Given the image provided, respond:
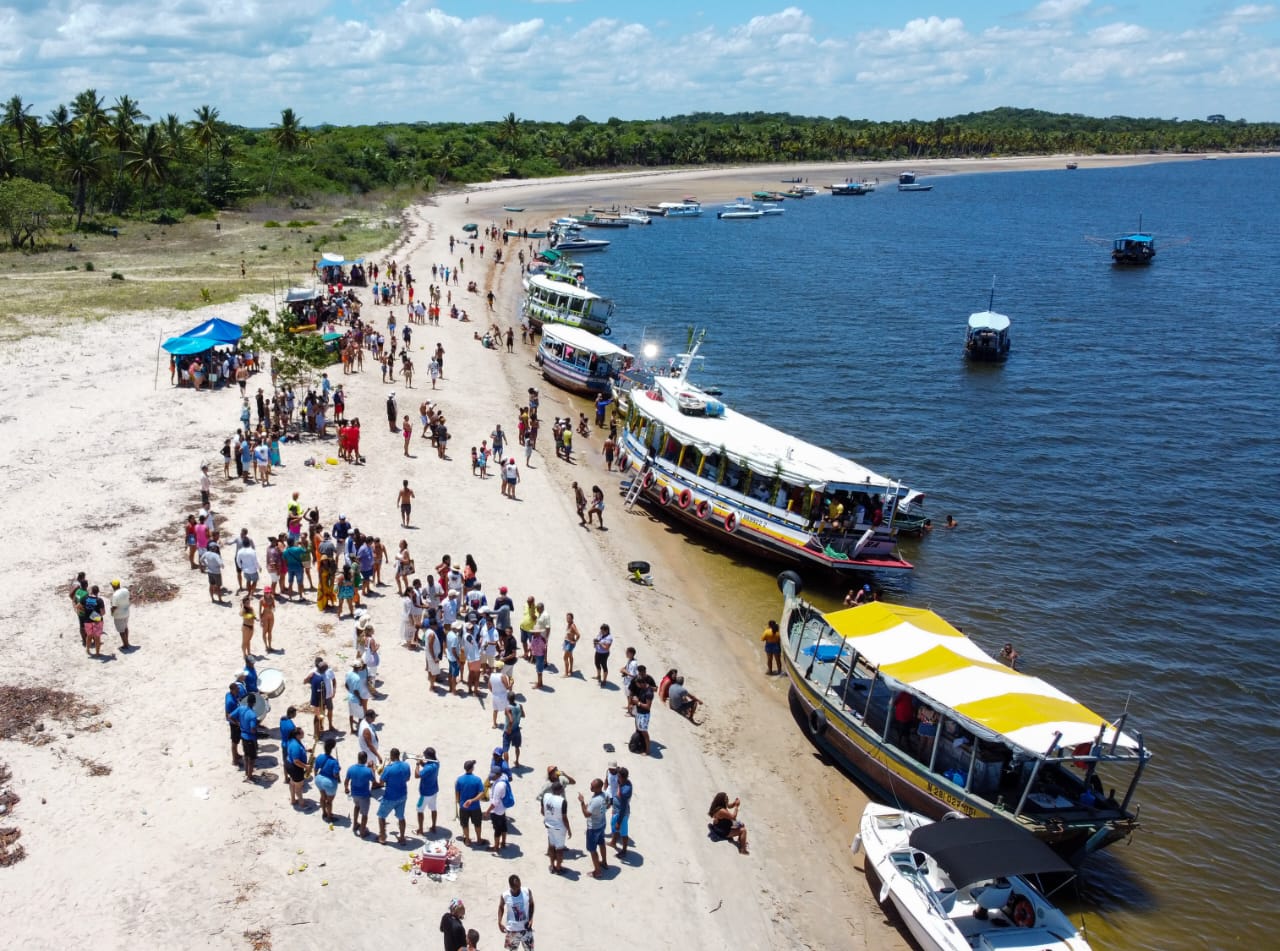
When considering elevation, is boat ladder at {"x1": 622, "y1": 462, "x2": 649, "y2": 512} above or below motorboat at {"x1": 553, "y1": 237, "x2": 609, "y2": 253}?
below

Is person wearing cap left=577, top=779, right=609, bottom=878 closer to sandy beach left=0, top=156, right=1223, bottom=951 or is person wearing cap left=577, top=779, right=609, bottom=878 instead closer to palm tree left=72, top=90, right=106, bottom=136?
sandy beach left=0, top=156, right=1223, bottom=951

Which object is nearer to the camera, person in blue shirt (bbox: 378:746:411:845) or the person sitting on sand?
person in blue shirt (bbox: 378:746:411:845)

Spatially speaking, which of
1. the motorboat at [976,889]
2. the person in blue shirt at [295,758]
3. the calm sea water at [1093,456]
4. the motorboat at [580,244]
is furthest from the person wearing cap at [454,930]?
the motorboat at [580,244]

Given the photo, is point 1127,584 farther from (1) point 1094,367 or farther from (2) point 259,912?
(1) point 1094,367

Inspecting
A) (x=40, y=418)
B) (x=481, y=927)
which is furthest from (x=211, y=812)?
(x=40, y=418)

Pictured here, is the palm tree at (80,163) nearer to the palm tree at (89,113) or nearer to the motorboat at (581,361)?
the palm tree at (89,113)

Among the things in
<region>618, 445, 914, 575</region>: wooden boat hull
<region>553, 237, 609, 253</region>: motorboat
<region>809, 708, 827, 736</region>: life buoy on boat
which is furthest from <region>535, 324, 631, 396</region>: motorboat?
<region>553, 237, 609, 253</region>: motorboat
